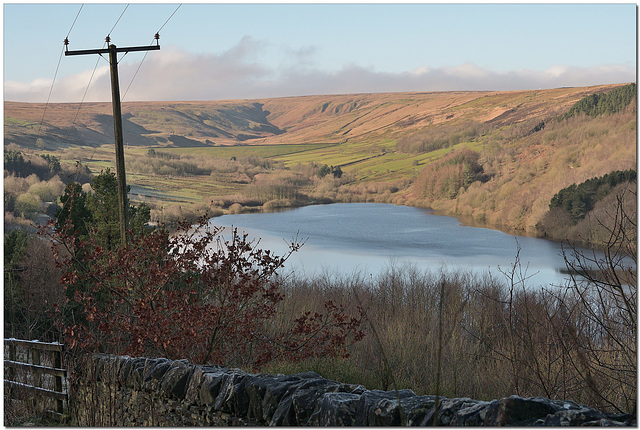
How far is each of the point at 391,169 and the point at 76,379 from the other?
63.3 m

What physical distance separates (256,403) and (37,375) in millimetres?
3890

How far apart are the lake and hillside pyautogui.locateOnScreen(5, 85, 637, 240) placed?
343 cm

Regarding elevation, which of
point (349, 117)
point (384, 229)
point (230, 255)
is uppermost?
point (349, 117)

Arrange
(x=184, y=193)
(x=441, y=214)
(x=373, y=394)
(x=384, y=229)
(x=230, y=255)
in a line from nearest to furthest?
(x=373, y=394) < (x=230, y=255) < (x=384, y=229) < (x=184, y=193) < (x=441, y=214)

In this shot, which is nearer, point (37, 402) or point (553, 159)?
point (37, 402)

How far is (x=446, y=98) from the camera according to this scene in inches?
3337

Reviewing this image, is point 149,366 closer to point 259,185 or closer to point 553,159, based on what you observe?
point 259,185

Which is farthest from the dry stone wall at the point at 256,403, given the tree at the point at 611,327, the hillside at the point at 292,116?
the hillside at the point at 292,116

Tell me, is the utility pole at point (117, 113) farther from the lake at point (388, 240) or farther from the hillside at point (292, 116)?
the hillside at point (292, 116)

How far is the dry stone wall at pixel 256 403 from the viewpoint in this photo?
14.6 ft

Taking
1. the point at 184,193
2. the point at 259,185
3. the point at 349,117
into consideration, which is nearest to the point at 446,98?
the point at 349,117

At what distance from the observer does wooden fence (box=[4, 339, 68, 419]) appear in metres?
7.75

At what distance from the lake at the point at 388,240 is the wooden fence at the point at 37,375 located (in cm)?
2313

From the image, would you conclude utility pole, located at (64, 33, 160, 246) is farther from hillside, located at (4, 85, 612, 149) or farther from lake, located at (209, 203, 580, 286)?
hillside, located at (4, 85, 612, 149)
